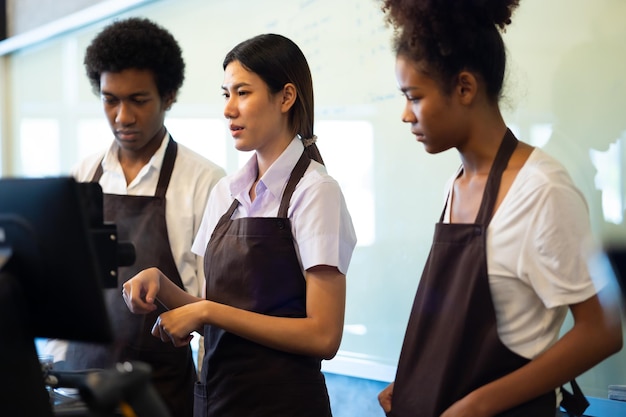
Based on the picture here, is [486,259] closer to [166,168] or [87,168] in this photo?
[166,168]

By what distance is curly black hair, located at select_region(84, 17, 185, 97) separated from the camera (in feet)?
6.68

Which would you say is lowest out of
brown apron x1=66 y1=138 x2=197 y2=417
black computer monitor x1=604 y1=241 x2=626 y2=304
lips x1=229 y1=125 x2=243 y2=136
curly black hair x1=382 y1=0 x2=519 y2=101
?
brown apron x1=66 y1=138 x2=197 y2=417

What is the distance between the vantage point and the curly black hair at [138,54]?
2037 mm

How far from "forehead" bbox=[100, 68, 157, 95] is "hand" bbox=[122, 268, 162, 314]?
0.69 m

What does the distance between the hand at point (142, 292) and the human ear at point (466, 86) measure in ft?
2.07

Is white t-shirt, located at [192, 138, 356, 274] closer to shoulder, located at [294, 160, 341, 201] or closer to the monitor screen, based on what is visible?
shoulder, located at [294, 160, 341, 201]

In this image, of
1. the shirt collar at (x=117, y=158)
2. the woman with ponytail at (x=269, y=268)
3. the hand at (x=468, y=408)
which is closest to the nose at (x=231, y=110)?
the woman with ponytail at (x=269, y=268)

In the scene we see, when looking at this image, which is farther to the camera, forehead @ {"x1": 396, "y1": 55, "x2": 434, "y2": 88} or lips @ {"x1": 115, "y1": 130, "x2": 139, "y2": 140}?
lips @ {"x1": 115, "y1": 130, "x2": 139, "y2": 140}

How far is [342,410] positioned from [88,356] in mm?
865

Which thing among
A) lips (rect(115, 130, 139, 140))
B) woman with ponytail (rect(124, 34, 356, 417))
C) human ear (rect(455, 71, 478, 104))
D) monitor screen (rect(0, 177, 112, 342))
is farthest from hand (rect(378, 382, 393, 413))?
lips (rect(115, 130, 139, 140))

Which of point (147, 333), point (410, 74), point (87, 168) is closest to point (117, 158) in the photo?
point (87, 168)

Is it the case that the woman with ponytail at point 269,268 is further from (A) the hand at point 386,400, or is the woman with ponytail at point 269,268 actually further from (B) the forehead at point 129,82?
(B) the forehead at point 129,82

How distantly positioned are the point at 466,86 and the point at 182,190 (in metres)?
0.88

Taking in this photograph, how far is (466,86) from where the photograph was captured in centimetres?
128
